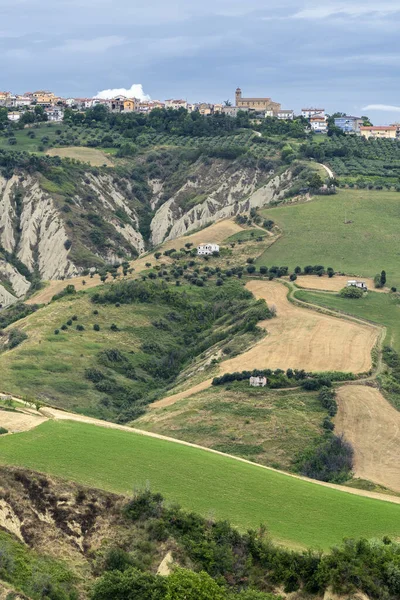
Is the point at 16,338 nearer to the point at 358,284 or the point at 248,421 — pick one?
the point at 248,421

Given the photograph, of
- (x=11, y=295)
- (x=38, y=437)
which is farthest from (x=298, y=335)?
(x=11, y=295)

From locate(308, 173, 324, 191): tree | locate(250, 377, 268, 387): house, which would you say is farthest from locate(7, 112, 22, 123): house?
locate(250, 377, 268, 387): house

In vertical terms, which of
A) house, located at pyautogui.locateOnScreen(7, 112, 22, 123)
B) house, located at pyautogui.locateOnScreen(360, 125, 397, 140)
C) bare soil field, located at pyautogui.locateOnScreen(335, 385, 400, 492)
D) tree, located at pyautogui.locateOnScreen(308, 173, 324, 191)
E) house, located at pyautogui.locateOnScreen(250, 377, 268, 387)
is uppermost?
house, located at pyautogui.locateOnScreen(7, 112, 22, 123)

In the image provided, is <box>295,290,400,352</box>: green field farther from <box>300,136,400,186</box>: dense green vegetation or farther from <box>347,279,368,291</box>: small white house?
<box>300,136,400,186</box>: dense green vegetation

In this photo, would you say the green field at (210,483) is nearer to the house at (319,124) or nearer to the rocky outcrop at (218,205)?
the rocky outcrop at (218,205)

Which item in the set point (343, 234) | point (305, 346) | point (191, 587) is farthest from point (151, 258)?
point (191, 587)
